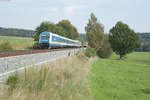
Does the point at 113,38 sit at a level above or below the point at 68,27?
below

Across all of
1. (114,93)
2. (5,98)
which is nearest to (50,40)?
(114,93)

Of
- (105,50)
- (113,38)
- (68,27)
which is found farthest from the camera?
(68,27)

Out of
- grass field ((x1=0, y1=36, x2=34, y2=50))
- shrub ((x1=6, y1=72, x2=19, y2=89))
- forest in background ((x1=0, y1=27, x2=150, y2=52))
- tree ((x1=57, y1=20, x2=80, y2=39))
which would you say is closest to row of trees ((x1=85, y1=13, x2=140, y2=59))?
forest in background ((x1=0, y1=27, x2=150, y2=52))

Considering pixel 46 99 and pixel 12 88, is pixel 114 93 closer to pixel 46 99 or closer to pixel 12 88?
pixel 46 99

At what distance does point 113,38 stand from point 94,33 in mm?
13477

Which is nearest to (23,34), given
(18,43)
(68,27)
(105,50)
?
(68,27)

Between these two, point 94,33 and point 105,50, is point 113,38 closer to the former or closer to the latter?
point 105,50

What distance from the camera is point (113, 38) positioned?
5381 cm

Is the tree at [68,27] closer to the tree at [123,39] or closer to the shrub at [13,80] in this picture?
the tree at [123,39]

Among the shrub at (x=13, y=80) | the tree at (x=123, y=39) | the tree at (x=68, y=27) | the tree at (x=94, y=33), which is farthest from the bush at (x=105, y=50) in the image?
the shrub at (x=13, y=80)

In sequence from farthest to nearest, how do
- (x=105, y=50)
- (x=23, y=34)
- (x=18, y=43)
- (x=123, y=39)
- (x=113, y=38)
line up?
(x=23, y=34) → (x=105, y=50) → (x=113, y=38) → (x=123, y=39) → (x=18, y=43)

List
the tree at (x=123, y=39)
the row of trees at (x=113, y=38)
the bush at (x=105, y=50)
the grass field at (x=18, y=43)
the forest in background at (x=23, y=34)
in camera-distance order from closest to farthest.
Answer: the grass field at (x=18, y=43), the row of trees at (x=113, y=38), the tree at (x=123, y=39), the bush at (x=105, y=50), the forest in background at (x=23, y=34)

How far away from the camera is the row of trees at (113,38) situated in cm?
4241

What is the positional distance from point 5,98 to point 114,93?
770 centimetres
